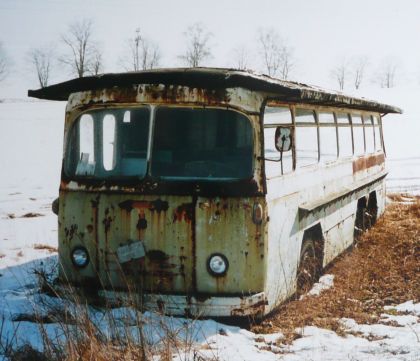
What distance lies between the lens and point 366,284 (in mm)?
6680

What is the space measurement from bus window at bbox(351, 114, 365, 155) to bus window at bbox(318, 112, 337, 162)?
54.9 inches

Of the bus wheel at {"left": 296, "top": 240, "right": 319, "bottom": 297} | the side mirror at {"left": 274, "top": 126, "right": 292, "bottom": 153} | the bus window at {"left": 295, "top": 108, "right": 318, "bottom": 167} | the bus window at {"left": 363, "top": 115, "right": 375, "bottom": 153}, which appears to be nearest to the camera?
the side mirror at {"left": 274, "top": 126, "right": 292, "bottom": 153}

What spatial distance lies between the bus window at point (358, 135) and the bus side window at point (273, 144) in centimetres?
329

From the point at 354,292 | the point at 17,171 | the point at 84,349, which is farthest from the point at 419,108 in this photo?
the point at 84,349

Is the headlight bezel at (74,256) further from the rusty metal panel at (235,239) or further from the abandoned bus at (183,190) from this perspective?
the rusty metal panel at (235,239)

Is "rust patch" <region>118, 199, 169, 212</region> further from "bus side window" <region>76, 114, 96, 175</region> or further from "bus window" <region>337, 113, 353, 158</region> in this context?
"bus window" <region>337, 113, 353, 158</region>

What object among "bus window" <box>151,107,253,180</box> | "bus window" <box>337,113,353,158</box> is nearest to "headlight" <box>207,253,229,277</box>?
"bus window" <box>151,107,253,180</box>

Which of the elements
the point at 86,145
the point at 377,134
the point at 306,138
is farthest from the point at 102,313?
the point at 377,134

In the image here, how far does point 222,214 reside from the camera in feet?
15.7

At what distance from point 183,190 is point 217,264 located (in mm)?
763

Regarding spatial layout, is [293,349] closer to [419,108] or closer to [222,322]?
[222,322]

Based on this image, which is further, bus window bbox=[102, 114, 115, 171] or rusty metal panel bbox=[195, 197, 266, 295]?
bus window bbox=[102, 114, 115, 171]

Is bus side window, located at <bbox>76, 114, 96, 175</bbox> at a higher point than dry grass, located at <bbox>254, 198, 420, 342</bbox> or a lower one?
higher

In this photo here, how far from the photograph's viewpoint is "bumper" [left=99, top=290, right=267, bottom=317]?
4.75 m
